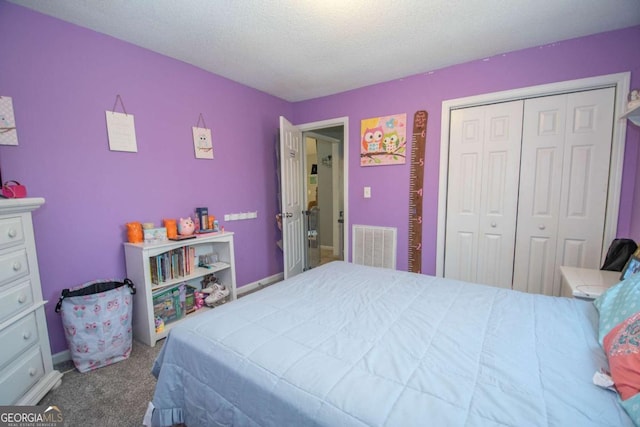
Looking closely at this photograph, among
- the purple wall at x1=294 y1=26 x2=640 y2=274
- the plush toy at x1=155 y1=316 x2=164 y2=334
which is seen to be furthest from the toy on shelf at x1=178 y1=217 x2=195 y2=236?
the purple wall at x1=294 y1=26 x2=640 y2=274

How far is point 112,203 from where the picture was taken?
6.98 ft

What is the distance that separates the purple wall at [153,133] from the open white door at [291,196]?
38 centimetres

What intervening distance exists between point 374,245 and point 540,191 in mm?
1671

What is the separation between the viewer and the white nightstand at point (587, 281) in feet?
5.30

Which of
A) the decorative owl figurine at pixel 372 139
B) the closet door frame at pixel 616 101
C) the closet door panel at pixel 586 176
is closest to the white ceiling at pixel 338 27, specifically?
the closet door frame at pixel 616 101

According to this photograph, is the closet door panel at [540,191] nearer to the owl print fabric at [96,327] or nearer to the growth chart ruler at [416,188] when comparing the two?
the growth chart ruler at [416,188]

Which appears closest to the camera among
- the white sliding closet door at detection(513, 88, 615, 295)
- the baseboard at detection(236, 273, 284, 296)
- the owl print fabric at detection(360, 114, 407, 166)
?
the white sliding closet door at detection(513, 88, 615, 295)

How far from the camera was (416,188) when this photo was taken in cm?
289

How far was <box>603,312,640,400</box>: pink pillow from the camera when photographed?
2.51 feet

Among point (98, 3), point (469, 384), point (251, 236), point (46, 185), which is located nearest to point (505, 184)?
point (469, 384)

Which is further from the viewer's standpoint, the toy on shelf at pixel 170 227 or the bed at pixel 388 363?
the toy on shelf at pixel 170 227

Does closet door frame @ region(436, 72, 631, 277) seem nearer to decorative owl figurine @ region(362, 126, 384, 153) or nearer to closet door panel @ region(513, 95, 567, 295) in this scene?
closet door panel @ region(513, 95, 567, 295)

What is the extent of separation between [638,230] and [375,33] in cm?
245

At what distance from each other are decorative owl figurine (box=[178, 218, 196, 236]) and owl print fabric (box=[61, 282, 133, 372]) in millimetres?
641
